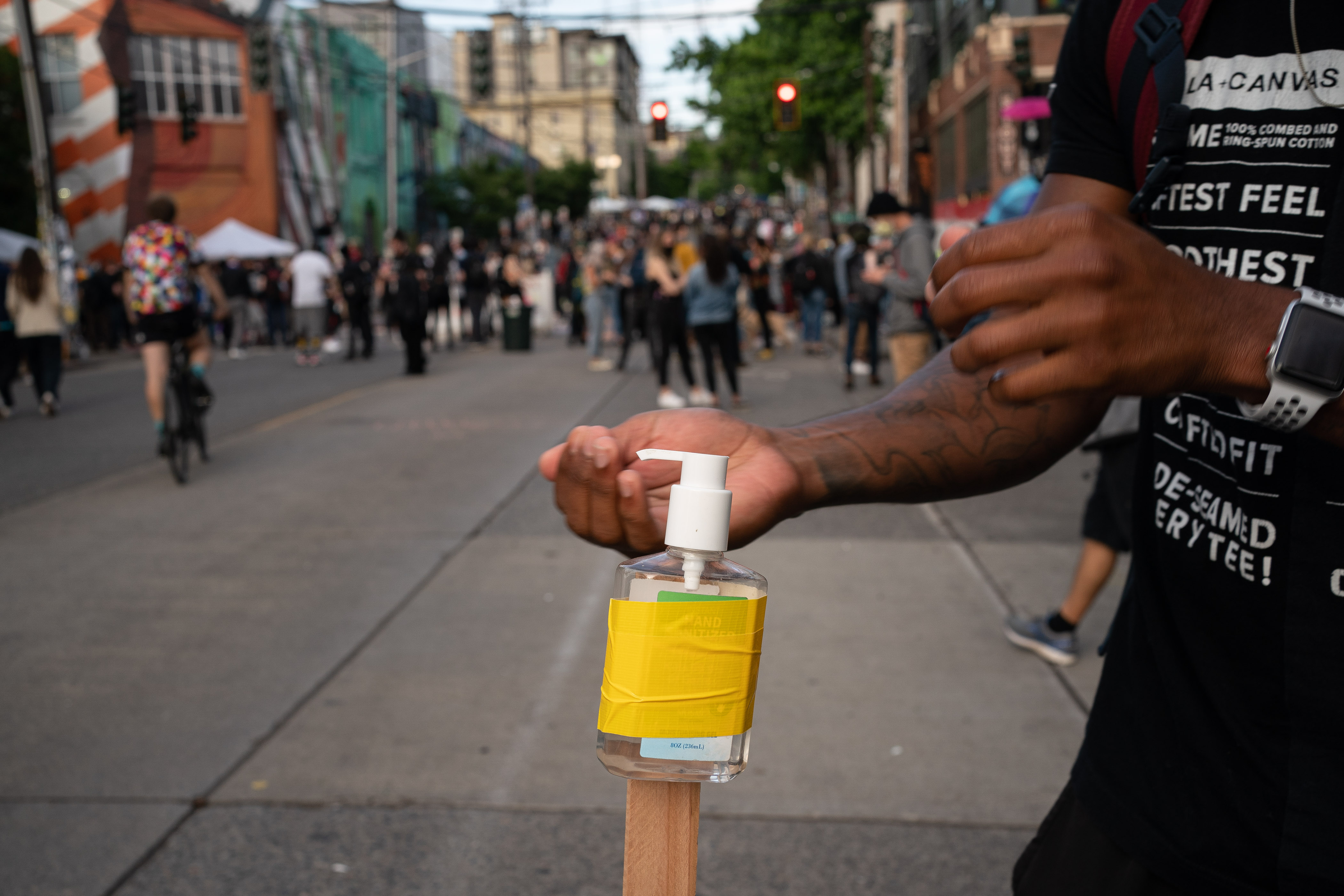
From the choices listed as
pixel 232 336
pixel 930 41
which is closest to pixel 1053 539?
pixel 232 336

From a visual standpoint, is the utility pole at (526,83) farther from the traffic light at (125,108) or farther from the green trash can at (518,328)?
the green trash can at (518,328)

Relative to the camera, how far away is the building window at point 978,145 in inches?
1083

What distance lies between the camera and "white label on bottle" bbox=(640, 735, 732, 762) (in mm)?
997

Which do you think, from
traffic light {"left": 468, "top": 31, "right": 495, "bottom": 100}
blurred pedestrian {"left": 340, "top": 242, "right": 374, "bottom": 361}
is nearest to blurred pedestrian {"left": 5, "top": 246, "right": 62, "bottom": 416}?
blurred pedestrian {"left": 340, "top": 242, "right": 374, "bottom": 361}

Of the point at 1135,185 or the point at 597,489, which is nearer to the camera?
the point at 597,489

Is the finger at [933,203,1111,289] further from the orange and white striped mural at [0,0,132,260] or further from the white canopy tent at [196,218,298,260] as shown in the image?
the orange and white striped mural at [0,0,132,260]

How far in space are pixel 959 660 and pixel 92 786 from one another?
119 inches

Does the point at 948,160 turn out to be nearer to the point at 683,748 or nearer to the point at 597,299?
the point at 597,299

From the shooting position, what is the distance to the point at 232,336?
24.9m

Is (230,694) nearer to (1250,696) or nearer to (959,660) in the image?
(959,660)

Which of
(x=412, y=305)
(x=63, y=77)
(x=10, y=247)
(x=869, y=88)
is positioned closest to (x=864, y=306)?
(x=412, y=305)

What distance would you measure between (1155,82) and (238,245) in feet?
91.1

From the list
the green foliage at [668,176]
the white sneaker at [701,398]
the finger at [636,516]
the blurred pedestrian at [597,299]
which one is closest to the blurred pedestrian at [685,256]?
the white sneaker at [701,398]

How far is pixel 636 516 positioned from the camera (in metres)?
1.14
